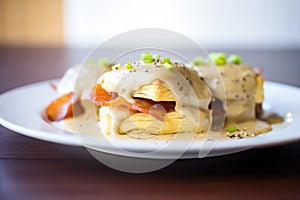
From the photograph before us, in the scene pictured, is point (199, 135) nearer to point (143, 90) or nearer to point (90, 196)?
point (143, 90)

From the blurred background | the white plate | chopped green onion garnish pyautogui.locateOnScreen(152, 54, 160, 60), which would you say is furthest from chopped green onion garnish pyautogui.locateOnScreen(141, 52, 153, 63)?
the blurred background

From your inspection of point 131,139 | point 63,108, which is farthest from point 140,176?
point 63,108

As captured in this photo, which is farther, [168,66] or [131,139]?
[168,66]

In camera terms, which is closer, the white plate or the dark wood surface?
the dark wood surface

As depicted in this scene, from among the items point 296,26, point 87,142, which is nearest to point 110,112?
point 87,142

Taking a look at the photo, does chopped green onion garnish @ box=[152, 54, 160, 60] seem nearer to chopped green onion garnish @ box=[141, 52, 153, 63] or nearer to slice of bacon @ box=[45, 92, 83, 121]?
chopped green onion garnish @ box=[141, 52, 153, 63]

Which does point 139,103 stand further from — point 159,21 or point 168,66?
point 159,21

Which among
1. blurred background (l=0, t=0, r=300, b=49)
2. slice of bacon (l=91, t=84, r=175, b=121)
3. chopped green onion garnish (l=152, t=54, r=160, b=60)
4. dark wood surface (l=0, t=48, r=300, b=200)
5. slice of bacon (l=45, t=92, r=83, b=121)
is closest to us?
dark wood surface (l=0, t=48, r=300, b=200)
